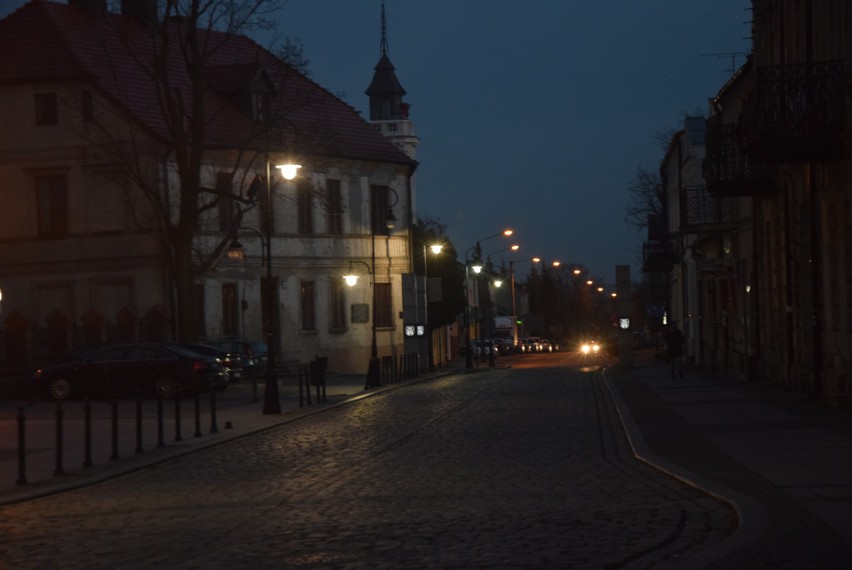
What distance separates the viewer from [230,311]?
179 feet

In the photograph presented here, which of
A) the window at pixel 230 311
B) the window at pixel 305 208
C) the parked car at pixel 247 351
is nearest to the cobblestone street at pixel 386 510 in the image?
the parked car at pixel 247 351

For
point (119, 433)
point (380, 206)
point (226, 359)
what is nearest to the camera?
point (119, 433)

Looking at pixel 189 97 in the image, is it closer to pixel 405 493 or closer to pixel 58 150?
pixel 58 150

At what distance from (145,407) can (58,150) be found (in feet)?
64.7

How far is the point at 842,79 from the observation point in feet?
80.1

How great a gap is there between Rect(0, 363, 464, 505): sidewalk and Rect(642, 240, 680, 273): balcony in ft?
87.4

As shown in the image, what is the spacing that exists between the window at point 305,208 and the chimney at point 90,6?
424 inches

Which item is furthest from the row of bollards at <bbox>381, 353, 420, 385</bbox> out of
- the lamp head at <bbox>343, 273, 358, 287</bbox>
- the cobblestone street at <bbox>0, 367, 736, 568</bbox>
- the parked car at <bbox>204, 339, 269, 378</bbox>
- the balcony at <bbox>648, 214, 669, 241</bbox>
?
the cobblestone street at <bbox>0, 367, 736, 568</bbox>

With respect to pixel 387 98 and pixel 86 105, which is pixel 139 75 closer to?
pixel 86 105

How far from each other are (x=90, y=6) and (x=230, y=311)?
1394cm

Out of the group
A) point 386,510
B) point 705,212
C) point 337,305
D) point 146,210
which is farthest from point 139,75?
point 386,510

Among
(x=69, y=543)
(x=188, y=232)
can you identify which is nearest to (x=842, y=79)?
(x=69, y=543)

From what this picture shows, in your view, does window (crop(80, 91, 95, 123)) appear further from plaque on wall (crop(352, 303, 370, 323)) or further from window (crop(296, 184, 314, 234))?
plaque on wall (crop(352, 303, 370, 323))

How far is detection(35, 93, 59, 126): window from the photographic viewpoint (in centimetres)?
5100
